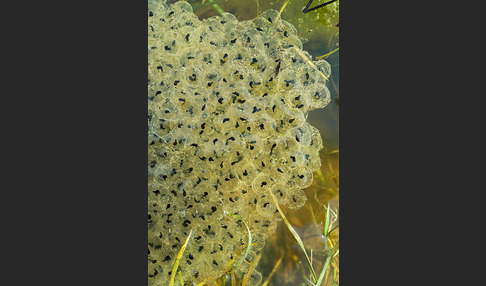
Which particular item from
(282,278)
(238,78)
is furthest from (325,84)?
(282,278)

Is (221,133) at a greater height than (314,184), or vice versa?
(221,133)

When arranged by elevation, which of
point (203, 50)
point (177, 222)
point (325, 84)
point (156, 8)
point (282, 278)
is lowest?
point (282, 278)

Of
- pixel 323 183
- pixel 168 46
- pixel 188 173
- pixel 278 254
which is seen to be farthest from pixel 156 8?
pixel 278 254

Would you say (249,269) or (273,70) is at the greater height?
(273,70)

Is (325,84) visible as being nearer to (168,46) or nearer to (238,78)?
(238,78)

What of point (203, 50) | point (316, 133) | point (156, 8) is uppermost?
point (156, 8)

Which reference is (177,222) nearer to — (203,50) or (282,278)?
(282,278)
